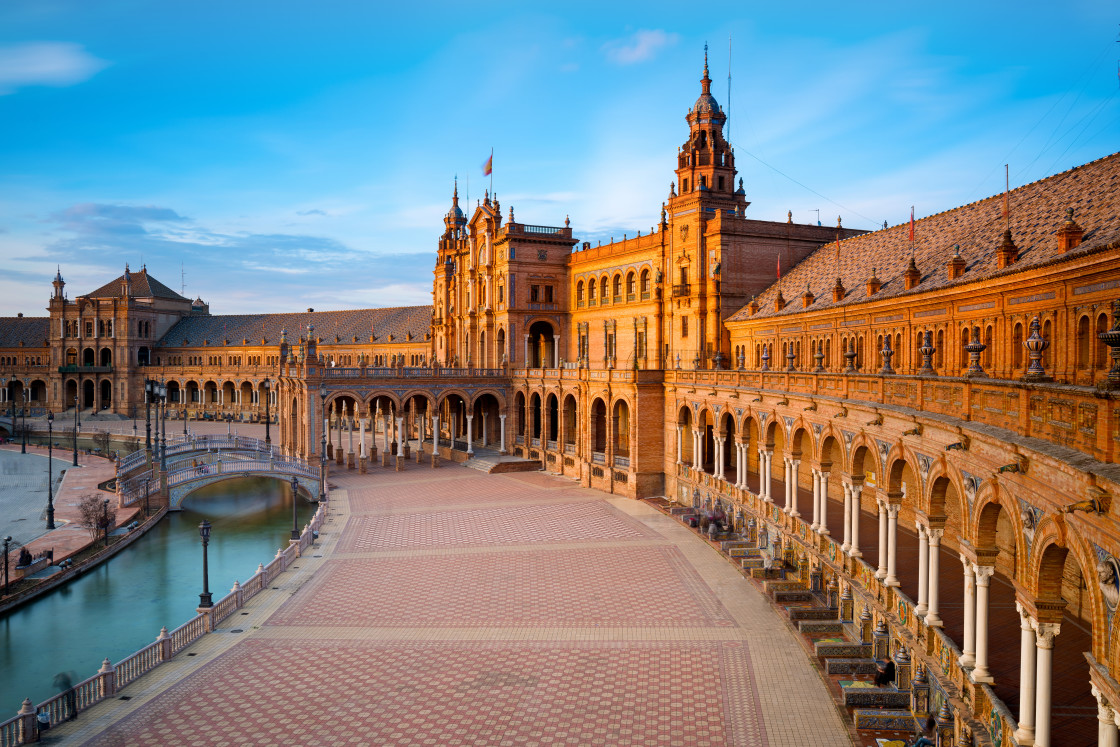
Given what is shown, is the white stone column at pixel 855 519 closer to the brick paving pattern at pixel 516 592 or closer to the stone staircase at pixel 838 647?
the stone staircase at pixel 838 647

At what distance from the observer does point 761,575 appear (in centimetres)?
2795

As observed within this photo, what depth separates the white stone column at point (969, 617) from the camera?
15.0 meters

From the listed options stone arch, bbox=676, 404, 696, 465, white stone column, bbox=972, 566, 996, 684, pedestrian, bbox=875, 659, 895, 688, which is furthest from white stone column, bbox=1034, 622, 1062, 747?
stone arch, bbox=676, 404, 696, 465

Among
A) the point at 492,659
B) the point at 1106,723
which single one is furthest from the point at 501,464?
the point at 1106,723

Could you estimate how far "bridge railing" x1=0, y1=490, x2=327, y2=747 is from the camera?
17297 millimetres

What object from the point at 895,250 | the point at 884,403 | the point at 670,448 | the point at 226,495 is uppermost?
the point at 895,250

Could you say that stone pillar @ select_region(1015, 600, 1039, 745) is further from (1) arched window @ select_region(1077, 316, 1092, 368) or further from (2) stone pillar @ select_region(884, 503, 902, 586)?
(1) arched window @ select_region(1077, 316, 1092, 368)

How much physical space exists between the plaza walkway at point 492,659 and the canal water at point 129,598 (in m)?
5.18

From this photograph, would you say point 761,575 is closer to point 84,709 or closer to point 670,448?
point 670,448

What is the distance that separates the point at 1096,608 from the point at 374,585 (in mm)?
23701

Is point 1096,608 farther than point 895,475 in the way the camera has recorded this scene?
No

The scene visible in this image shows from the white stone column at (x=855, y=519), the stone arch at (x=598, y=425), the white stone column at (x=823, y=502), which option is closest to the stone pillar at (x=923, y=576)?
the white stone column at (x=855, y=519)

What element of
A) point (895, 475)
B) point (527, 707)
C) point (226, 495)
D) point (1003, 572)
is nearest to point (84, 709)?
point (527, 707)

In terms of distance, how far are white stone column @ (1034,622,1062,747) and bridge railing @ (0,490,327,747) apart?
19.1m
